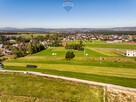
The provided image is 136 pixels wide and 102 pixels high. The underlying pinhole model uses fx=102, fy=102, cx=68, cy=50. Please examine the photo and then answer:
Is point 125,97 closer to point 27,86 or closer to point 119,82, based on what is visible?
point 119,82

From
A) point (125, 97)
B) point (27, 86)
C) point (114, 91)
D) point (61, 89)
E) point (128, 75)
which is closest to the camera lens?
point (125, 97)

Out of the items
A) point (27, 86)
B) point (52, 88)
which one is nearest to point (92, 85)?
point (52, 88)

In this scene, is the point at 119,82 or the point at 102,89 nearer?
the point at 102,89

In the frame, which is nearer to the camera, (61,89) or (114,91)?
(114,91)

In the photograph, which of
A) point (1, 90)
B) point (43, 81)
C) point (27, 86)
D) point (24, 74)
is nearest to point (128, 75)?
point (43, 81)

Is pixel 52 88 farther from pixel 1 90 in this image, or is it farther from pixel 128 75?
pixel 128 75

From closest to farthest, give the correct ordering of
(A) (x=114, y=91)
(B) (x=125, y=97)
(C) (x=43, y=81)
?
(B) (x=125, y=97) < (A) (x=114, y=91) < (C) (x=43, y=81)
